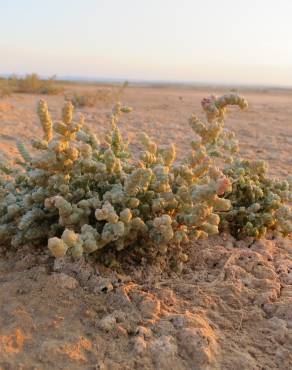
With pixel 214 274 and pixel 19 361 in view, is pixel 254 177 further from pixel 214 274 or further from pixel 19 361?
pixel 19 361

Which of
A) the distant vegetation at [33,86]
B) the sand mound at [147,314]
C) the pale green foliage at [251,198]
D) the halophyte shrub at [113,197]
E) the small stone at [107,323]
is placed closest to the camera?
the sand mound at [147,314]

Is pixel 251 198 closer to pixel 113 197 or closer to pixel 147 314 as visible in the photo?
pixel 113 197

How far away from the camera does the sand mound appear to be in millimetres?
1752

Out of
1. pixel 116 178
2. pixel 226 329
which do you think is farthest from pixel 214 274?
pixel 116 178

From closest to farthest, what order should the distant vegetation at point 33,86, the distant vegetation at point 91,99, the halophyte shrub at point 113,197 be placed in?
1. the halophyte shrub at point 113,197
2. the distant vegetation at point 91,99
3. the distant vegetation at point 33,86

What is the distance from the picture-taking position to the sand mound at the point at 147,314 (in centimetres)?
175

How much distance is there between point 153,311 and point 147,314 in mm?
28

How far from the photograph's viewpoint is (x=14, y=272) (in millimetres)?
2285

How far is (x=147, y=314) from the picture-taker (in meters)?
1.98

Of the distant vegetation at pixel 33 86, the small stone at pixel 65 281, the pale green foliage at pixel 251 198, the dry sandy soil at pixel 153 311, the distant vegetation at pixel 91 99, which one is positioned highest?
the pale green foliage at pixel 251 198

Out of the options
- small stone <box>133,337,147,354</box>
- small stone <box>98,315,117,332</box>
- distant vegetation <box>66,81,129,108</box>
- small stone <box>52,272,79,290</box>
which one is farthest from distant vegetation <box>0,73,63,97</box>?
small stone <box>133,337,147,354</box>

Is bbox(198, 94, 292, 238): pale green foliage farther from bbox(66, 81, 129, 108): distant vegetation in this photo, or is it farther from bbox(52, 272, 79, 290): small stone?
bbox(66, 81, 129, 108): distant vegetation

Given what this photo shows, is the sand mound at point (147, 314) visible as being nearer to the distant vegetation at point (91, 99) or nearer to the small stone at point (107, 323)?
the small stone at point (107, 323)

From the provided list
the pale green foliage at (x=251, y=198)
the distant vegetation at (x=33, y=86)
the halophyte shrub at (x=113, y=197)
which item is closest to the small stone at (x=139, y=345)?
the halophyte shrub at (x=113, y=197)
